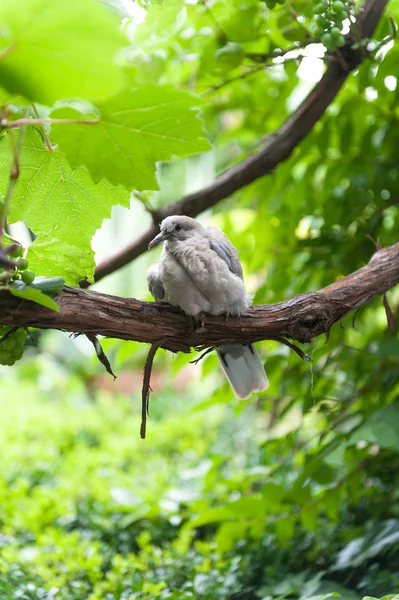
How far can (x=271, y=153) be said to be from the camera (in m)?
1.83

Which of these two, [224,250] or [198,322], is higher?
[224,250]

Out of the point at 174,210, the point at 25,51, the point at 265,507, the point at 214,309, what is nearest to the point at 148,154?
the point at 25,51

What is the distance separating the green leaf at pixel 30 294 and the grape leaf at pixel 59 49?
28 centimetres

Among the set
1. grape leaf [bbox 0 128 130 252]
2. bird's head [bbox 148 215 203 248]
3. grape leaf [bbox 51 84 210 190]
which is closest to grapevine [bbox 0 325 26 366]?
grape leaf [bbox 0 128 130 252]

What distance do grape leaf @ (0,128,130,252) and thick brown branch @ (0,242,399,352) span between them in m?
0.13

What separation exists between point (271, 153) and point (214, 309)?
667 mm

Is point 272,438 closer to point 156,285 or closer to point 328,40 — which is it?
point 156,285

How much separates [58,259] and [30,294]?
22 cm

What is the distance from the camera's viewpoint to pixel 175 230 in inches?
61.1

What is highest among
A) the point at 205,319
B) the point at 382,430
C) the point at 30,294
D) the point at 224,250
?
the point at 224,250

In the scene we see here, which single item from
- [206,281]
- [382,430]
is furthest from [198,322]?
[382,430]

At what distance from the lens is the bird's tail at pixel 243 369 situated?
1628 mm

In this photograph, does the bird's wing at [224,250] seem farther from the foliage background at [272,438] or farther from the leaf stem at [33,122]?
the leaf stem at [33,122]

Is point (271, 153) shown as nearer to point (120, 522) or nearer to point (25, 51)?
point (25, 51)
